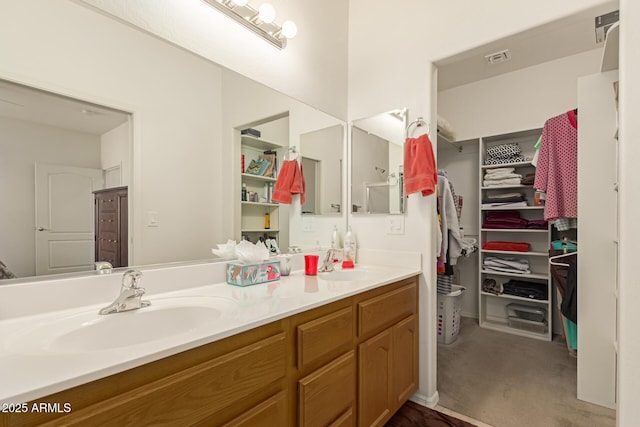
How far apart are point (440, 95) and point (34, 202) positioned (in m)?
3.95

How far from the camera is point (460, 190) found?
3705 millimetres

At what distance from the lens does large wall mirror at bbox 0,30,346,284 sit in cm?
100

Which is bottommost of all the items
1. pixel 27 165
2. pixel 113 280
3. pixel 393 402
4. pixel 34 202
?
pixel 393 402

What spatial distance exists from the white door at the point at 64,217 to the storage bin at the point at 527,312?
3641 millimetres

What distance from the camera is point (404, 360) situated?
1.74m

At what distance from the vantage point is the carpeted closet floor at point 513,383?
1.79 meters

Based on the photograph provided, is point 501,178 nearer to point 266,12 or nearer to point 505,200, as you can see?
point 505,200

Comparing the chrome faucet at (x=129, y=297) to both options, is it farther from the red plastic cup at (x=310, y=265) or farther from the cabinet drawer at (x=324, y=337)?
the red plastic cup at (x=310, y=265)


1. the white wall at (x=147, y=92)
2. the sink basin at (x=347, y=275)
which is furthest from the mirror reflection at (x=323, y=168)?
the white wall at (x=147, y=92)

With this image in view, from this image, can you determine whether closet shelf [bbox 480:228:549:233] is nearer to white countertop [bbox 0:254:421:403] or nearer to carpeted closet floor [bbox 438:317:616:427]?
carpeted closet floor [bbox 438:317:616:427]

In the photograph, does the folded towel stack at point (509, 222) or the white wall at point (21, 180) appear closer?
the white wall at point (21, 180)

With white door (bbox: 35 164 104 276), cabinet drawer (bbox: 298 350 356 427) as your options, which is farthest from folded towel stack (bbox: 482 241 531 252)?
white door (bbox: 35 164 104 276)

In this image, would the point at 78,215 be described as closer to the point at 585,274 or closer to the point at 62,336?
the point at 62,336

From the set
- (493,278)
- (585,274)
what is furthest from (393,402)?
(493,278)
